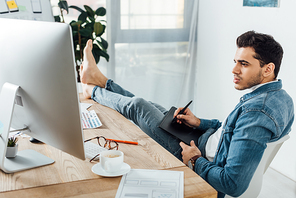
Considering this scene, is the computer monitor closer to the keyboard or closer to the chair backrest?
the keyboard

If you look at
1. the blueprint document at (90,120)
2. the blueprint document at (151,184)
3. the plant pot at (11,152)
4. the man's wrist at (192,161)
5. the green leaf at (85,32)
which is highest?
the green leaf at (85,32)

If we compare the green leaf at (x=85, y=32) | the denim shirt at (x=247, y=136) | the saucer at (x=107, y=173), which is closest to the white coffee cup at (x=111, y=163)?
the saucer at (x=107, y=173)

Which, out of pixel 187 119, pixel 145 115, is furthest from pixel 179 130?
pixel 145 115

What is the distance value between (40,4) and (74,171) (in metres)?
2.15

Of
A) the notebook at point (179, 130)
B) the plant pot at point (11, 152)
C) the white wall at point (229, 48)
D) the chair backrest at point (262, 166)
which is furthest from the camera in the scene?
the white wall at point (229, 48)

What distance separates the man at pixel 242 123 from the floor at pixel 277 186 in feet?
2.25

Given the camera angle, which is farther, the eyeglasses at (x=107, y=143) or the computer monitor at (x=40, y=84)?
the eyeglasses at (x=107, y=143)

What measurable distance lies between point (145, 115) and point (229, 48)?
4.82 ft

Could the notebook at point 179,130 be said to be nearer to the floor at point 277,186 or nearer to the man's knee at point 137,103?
the man's knee at point 137,103

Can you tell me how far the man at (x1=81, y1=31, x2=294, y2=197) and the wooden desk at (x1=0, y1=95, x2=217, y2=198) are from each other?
25cm

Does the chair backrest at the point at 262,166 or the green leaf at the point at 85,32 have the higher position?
the green leaf at the point at 85,32

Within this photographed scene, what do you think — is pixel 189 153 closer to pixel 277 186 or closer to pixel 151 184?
pixel 151 184

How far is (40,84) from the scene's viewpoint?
0.78m

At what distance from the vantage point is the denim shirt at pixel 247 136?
1.07 m
